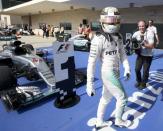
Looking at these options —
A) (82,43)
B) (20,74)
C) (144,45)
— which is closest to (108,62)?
(144,45)

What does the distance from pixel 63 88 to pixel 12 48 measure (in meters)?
2.77

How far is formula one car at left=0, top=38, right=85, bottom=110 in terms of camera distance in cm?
455

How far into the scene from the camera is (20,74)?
6.40 meters

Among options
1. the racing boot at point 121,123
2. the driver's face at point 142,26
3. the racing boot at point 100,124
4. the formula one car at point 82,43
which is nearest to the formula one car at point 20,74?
the racing boot at point 100,124

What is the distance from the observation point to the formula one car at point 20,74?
4551 mm

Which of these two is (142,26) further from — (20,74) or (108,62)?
(20,74)

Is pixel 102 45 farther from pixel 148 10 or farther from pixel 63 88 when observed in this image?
pixel 148 10

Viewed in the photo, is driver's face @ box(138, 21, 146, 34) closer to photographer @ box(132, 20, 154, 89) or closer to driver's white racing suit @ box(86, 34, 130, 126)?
photographer @ box(132, 20, 154, 89)

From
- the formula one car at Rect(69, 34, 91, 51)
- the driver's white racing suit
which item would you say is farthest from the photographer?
the formula one car at Rect(69, 34, 91, 51)

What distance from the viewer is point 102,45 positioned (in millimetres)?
3283

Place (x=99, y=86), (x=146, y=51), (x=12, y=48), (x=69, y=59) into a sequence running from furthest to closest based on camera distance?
(x=12, y=48) < (x=99, y=86) < (x=146, y=51) < (x=69, y=59)

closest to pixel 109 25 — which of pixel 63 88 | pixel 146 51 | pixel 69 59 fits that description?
pixel 69 59

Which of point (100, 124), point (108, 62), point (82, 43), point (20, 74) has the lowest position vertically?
point (100, 124)

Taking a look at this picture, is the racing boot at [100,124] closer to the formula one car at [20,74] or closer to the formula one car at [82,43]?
the formula one car at [20,74]
